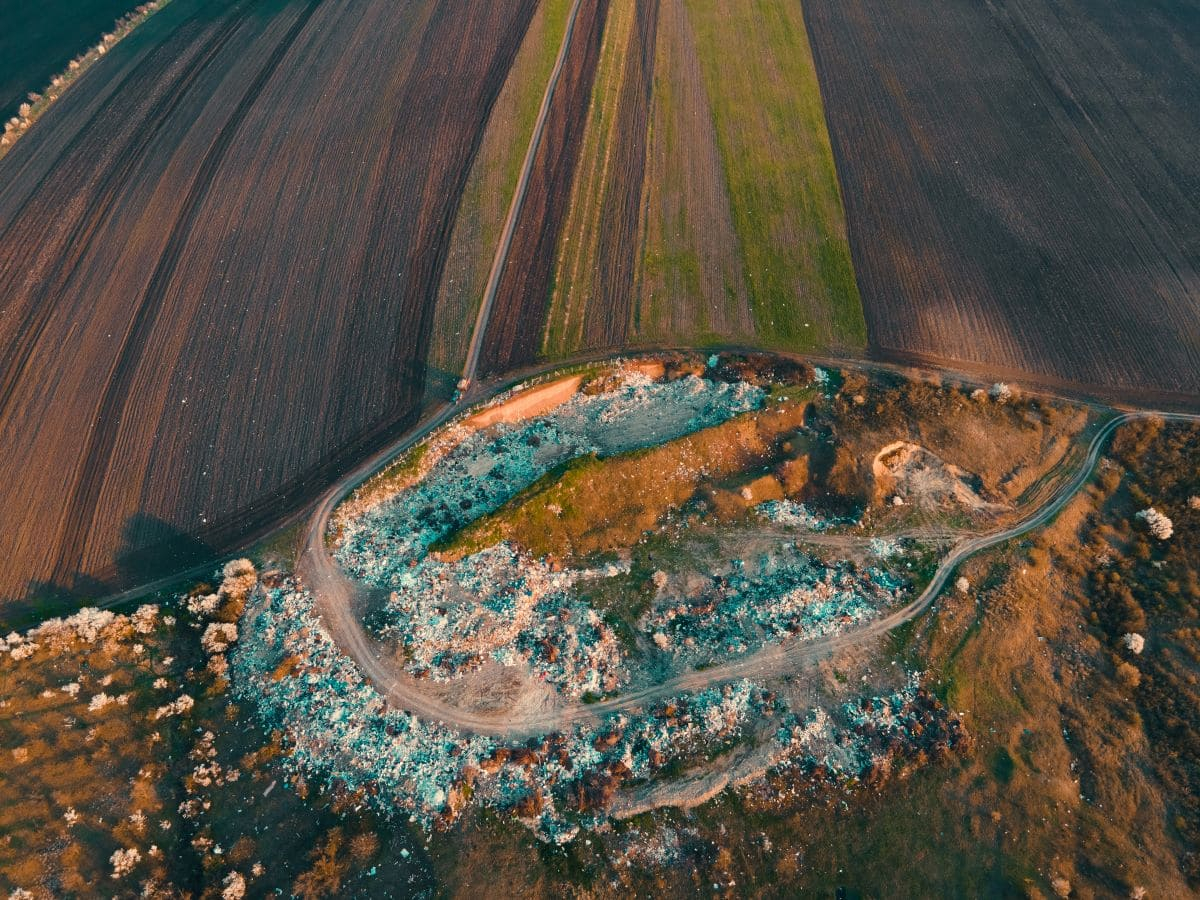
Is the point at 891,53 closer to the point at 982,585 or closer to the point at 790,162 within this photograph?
the point at 790,162

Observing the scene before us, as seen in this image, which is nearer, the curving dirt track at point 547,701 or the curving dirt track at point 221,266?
the curving dirt track at point 547,701

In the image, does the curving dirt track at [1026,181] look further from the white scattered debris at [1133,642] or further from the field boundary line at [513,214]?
the field boundary line at [513,214]

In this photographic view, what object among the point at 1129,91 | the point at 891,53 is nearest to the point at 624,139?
the point at 891,53

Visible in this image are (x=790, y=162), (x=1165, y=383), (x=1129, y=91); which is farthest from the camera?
(x=1129, y=91)

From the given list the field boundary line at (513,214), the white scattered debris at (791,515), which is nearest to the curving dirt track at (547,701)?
the white scattered debris at (791,515)

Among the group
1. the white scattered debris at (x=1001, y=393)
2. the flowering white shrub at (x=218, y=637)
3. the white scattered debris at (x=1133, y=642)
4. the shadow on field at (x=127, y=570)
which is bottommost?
the white scattered debris at (x=1133, y=642)

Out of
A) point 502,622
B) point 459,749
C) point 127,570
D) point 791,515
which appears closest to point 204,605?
point 127,570
